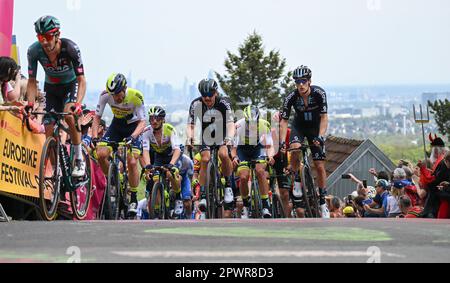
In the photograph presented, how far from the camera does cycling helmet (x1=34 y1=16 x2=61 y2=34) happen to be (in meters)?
11.9

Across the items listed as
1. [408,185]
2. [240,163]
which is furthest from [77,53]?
[408,185]

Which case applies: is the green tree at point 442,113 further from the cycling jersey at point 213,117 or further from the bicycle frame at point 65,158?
the bicycle frame at point 65,158

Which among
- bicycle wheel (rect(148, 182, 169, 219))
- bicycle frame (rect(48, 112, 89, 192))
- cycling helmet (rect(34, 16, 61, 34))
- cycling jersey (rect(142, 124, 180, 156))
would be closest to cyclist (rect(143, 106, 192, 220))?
cycling jersey (rect(142, 124, 180, 156))

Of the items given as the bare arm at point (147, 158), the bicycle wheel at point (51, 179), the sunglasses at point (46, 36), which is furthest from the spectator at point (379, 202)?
the sunglasses at point (46, 36)

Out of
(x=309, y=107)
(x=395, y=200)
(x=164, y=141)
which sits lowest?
(x=395, y=200)

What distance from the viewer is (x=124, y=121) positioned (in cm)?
1511

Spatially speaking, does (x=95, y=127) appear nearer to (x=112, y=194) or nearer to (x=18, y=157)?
(x=112, y=194)

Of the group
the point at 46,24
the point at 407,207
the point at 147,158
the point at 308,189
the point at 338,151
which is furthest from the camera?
the point at 338,151

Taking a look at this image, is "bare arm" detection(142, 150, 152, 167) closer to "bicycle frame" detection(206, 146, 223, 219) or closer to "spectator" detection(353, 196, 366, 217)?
"bicycle frame" detection(206, 146, 223, 219)

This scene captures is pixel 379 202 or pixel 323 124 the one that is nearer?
pixel 323 124

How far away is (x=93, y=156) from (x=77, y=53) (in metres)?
4.20

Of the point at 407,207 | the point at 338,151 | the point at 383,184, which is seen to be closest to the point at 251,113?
the point at 407,207

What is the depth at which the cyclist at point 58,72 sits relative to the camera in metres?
12.1

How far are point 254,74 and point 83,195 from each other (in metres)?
71.0
